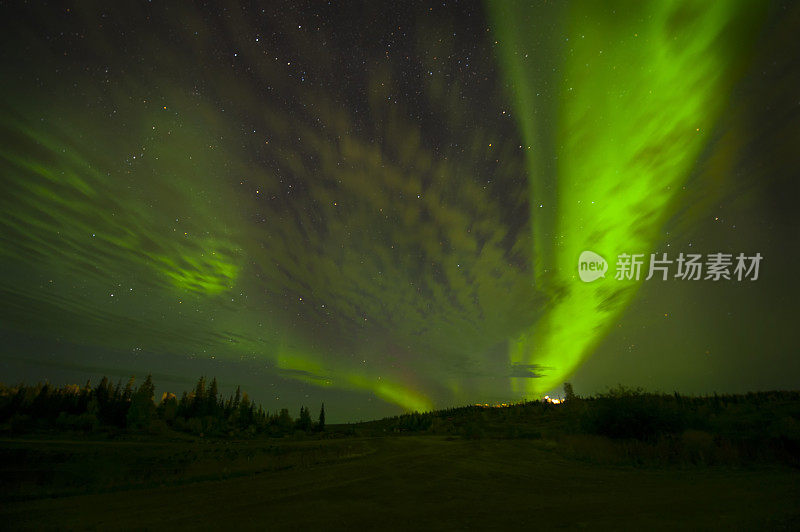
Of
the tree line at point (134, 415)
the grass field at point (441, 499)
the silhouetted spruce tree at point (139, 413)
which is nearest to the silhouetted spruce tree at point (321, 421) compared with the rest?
the tree line at point (134, 415)

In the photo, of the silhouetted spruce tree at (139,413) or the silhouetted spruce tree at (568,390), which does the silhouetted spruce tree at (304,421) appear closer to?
the silhouetted spruce tree at (139,413)

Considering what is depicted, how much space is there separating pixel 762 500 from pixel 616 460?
7648 mm

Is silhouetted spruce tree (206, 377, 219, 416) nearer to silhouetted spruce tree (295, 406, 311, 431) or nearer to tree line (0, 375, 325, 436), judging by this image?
tree line (0, 375, 325, 436)

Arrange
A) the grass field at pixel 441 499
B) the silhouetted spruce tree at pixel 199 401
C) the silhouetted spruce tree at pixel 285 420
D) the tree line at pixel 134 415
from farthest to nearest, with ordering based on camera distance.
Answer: the silhouetted spruce tree at pixel 199 401
the silhouetted spruce tree at pixel 285 420
the tree line at pixel 134 415
the grass field at pixel 441 499

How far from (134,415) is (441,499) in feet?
250

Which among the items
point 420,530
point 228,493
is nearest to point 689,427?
point 420,530

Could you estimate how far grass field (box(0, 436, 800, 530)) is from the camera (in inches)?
309

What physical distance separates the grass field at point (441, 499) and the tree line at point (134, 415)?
166ft

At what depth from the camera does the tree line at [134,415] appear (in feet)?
192

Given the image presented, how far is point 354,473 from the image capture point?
14.8m

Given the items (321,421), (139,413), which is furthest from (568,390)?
(139,413)

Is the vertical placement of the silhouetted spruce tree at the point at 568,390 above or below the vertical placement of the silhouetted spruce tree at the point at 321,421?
above

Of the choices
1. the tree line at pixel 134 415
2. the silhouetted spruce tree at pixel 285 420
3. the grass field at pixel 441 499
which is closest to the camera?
the grass field at pixel 441 499

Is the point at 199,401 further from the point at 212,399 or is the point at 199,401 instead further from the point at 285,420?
the point at 285,420
